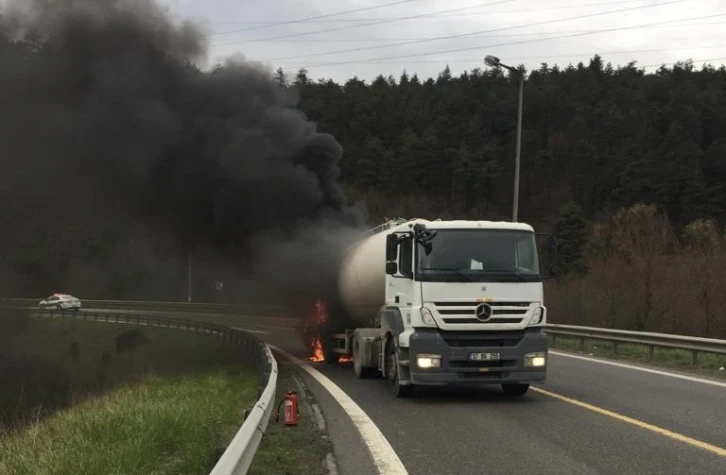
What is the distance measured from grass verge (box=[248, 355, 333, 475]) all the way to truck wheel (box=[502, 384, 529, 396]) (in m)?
3.43

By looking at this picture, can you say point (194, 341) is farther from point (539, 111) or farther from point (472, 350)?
point (539, 111)

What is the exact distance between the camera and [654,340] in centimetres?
1677

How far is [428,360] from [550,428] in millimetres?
2412

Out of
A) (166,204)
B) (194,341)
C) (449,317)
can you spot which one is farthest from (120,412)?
(194,341)

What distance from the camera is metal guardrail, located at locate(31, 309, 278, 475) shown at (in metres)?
4.77

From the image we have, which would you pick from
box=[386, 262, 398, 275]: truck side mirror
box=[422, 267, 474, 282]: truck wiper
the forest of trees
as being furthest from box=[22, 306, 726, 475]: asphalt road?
the forest of trees

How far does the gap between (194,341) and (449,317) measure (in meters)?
25.1

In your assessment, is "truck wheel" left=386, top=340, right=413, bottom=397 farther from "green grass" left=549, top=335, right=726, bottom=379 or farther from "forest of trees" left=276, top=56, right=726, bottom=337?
"forest of trees" left=276, top=56, right=726, bottom=337

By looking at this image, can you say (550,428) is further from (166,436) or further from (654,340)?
(654,340)

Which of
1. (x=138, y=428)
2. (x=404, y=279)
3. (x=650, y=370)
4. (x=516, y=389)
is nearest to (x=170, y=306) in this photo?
(x=650, y=370)

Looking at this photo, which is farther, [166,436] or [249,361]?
[249,361]

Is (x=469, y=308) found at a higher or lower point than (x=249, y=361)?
higher

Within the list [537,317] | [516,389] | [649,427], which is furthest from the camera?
[516,389]

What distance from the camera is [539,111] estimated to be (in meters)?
110
